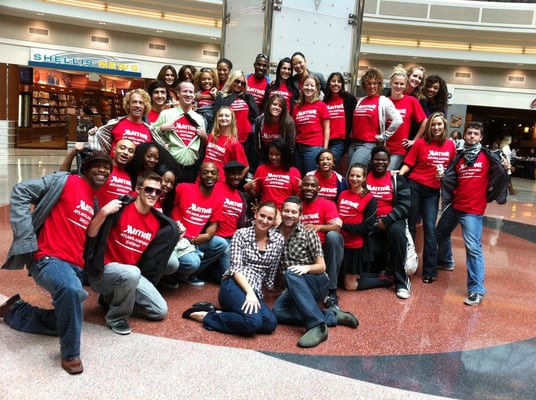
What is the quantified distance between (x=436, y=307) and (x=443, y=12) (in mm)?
19858

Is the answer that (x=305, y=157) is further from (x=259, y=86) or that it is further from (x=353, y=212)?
(x=259, y=86)

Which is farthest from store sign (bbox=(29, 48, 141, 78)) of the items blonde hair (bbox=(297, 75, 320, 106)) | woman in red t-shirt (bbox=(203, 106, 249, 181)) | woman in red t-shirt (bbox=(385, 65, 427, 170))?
woman in red t-shirt (bbox=(385, 65, 427, 170))

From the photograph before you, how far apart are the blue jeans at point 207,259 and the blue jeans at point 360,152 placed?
1.95 metres

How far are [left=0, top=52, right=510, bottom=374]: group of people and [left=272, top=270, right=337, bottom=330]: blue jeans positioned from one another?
13 millimetres

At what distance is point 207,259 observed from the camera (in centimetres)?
449

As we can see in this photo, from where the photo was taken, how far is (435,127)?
16.6 ft

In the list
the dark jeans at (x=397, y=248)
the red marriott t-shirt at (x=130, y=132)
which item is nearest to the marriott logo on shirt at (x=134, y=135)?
the red marriott t-shirt at (x=130, y=132)

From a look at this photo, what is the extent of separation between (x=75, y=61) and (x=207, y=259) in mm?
17111

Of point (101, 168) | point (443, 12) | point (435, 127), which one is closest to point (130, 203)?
point (101, 168)

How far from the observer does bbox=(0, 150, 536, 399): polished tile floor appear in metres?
2.66

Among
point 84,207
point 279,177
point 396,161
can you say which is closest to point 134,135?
point 279,177

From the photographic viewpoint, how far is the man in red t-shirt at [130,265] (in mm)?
3291

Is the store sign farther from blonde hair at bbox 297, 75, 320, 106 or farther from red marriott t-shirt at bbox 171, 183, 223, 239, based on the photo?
red marriott t-shirt at bbox 171, 183, 223, 239

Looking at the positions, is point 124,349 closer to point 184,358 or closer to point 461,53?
point 184,358
